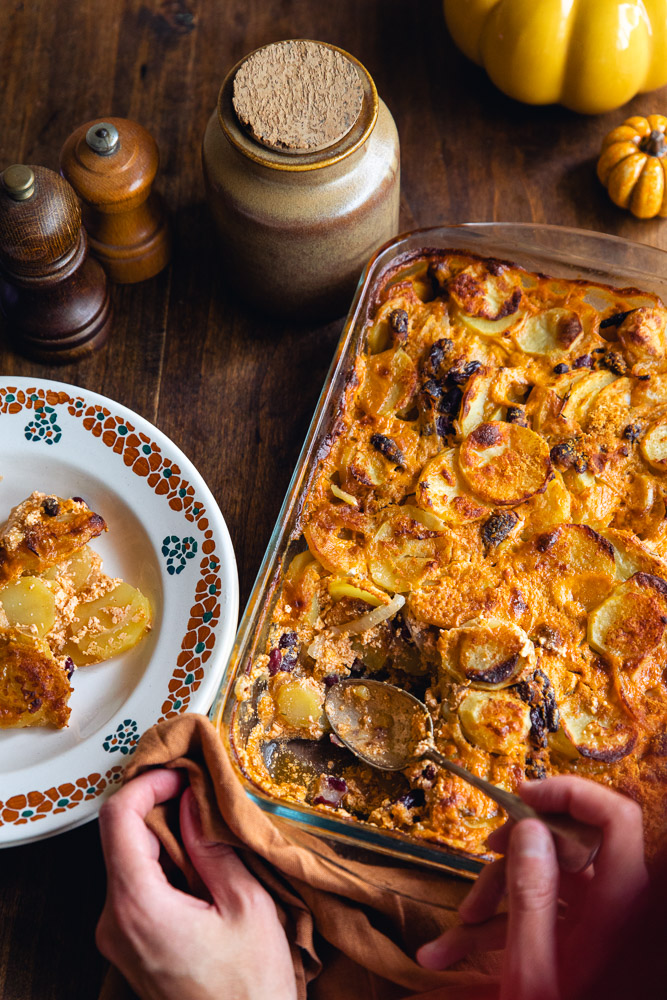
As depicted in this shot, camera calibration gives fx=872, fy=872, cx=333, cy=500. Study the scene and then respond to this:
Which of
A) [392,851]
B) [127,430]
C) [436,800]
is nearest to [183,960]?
[392,851]

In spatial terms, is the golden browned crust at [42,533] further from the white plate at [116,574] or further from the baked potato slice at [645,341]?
the baked potato slice at [645,341]

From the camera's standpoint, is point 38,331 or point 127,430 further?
point 38,331

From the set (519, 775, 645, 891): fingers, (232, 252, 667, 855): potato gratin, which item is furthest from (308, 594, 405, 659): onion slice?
(519, 775, 645, 891): fingers

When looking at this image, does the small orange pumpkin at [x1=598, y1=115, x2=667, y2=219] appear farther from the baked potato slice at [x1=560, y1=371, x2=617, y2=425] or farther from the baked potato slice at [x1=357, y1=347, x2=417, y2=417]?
the baked potato slice at [x1=357, y1=347, x2=417, y2=417]

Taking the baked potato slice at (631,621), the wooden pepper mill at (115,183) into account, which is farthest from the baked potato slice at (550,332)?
the wooden pepper mill at (115,183)

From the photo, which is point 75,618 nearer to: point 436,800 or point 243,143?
point 436,800

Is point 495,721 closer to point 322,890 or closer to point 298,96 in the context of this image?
point 322,890

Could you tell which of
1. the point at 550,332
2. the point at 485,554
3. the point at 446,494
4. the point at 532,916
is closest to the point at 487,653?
the point at 485,554
